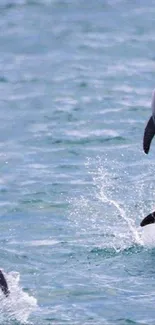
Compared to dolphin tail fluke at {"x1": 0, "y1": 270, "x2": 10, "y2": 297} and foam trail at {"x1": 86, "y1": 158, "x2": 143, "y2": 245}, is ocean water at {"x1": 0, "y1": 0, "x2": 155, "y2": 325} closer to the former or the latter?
foam trail at {"x1": 86, "y1": 158, "x2": 143, "y2": 245}

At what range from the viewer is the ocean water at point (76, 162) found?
11547 mm

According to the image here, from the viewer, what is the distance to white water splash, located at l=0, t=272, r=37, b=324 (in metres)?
10.8

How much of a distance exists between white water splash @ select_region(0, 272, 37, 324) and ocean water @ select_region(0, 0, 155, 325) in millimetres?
11

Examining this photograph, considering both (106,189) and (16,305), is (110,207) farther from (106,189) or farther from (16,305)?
(16,305)

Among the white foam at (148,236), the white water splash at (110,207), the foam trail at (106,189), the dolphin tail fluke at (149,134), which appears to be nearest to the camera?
the white foam at (148,236)

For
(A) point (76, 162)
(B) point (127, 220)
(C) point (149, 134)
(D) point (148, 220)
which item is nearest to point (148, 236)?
(D) point (148, 220)

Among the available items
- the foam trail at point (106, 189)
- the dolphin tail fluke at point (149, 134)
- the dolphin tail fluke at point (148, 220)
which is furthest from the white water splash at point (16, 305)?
the dolphin tail fluke at point (149, 134)

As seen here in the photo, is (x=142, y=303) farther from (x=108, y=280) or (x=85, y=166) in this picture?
(x=85, y=166)

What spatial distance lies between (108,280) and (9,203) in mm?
2679

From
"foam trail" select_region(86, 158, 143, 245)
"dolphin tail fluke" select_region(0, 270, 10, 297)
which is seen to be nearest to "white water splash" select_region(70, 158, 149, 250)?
"foam trail" select_region(86, 158, 143, 245)

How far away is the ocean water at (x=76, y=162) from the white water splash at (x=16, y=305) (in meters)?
0.01

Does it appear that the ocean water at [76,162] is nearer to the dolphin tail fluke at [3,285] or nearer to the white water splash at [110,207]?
the white water splash at [110,207]

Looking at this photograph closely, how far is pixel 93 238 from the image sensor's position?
13.1 meters

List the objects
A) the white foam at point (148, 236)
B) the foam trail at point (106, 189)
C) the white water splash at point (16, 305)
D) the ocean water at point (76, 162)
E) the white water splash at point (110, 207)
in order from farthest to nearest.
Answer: the foam trail at point (106, 189)
the white water splash at point (110, 207)
the white foam at point (148, 236)
the ocean water at point (76, 162)
the white water splash at point (16, 305)
